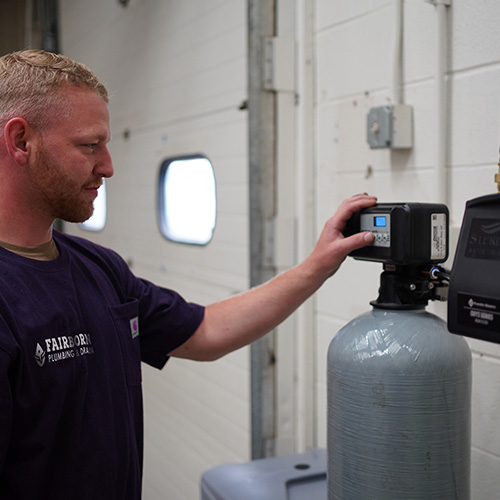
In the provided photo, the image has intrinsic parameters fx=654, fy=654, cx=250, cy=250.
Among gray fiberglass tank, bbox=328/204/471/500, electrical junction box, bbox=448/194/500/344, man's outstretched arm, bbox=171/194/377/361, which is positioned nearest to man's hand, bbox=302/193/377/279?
man's outstretched arm, bbox=171/194/377/361

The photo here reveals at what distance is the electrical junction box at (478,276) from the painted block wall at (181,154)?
60.8 inches

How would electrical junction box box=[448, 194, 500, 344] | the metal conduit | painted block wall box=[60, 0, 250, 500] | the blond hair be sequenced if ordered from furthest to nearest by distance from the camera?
painted block wall box=[60, 0, 250, 500] < the metal conduit < the blond hair < electrical junction box box=[448, 194, 500, 344]

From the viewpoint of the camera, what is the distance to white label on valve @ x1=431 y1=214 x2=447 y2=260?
4.14 feet

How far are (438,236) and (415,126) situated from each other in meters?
0.56

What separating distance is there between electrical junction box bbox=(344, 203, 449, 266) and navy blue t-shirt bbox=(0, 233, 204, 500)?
0.62 meters

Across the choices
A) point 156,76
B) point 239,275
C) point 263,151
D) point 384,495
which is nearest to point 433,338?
point 384,495

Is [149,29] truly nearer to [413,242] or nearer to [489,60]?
[489,60]

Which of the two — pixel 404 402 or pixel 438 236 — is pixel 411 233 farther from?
pixel 404 402

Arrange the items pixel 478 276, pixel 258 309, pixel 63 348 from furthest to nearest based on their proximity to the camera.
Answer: pixel 258 309
pixel 63 348
pixel 478 276

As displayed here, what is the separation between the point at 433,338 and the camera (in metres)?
1.23

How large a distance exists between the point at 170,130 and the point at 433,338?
7.42 feet

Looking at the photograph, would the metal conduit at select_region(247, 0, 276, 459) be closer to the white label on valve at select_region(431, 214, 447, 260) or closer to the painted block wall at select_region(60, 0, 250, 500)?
the painted block wall at select_region(60, 0, 250, 500)

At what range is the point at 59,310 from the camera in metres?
1.33

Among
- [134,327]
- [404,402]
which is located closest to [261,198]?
[134,327]
